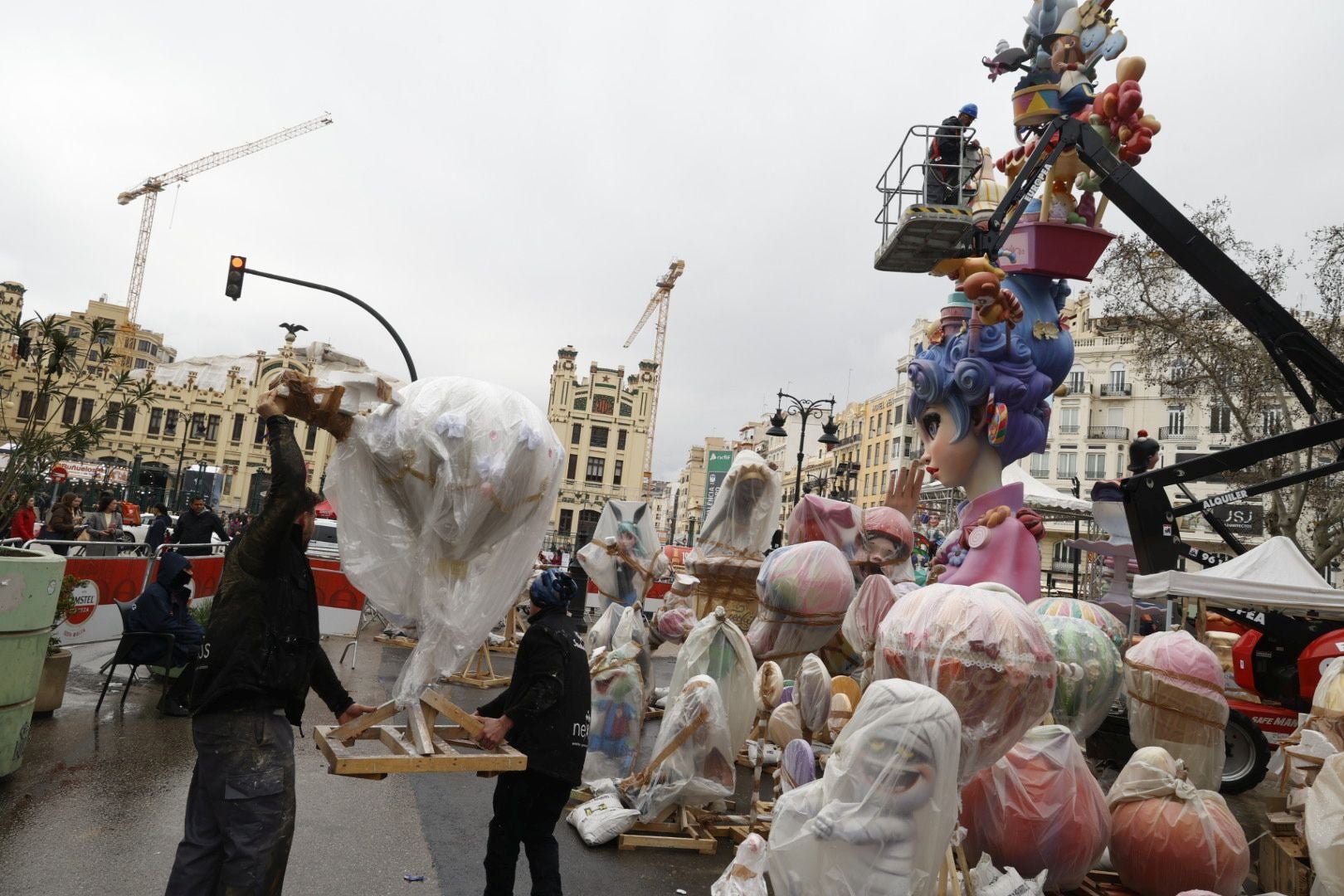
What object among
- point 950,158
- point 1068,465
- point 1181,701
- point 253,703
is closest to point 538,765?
point 253,703

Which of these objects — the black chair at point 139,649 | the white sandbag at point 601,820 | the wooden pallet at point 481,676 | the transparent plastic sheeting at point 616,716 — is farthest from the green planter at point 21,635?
the wooden pallet at point 481,676

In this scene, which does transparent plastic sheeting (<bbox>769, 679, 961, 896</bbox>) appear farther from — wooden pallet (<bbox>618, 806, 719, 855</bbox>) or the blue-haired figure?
the blue-haired figure

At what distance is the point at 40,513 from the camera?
78.7 feet

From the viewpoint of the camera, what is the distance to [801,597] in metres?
6.71

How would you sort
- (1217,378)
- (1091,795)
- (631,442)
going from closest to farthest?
(1091,795)
(1217,378)
(631,442)

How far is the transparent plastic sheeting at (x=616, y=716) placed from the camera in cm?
639

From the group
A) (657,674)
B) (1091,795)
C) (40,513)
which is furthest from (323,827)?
(40,513)

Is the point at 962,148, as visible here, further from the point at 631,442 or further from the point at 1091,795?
the point at 631,442

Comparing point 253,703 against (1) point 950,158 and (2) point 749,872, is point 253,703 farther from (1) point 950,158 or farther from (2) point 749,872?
(1) point 950,158

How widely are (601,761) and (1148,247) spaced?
17.4m

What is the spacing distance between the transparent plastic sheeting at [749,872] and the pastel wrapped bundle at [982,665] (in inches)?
39.3

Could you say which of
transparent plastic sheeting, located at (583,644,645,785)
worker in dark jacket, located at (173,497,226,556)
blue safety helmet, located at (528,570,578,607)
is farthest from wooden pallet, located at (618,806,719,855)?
worker in dark jacket, located at (173,497,226,556)

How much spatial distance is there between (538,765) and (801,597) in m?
3.22

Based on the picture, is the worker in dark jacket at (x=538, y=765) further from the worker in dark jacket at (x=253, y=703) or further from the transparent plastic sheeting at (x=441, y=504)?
the worker in dark jacket at (x=253, y=703)
